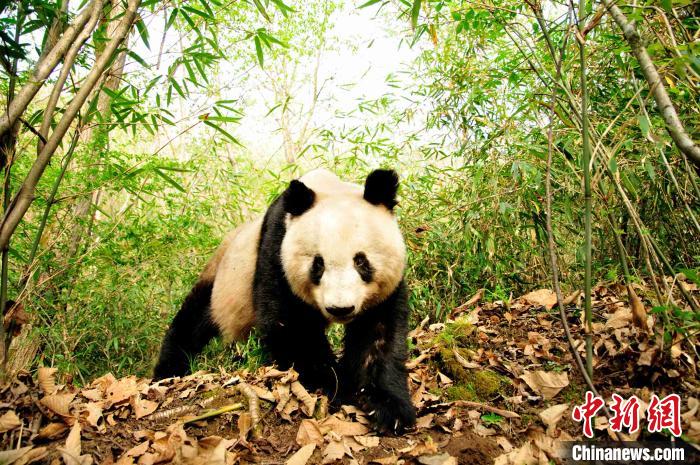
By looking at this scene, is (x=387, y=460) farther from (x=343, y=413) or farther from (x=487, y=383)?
(x=487, y=383)

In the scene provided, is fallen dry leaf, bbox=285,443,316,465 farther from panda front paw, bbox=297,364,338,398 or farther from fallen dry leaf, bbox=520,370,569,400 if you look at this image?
fallen dry leaf, bbox=520,370,569,400

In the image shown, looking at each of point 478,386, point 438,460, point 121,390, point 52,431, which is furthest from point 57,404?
point 478,386

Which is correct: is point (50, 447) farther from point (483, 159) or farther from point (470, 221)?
point (483, 159)

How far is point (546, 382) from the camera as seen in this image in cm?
286

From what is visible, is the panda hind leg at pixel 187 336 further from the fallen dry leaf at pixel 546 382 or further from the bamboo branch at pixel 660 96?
the bamboo branch at pixel 660 96

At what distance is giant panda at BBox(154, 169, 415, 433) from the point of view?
293 cm

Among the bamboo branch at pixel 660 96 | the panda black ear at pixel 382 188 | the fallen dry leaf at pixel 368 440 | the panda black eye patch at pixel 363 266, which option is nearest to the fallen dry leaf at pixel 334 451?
the fallen dry leaf at pixel 368 440

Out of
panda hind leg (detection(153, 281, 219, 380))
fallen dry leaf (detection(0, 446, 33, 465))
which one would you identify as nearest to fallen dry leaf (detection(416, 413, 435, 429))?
fallen dry leaf (detection(0, 446, 33, 465))

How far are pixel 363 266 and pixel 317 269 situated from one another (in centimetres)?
28

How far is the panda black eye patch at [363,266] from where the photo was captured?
2.99 m

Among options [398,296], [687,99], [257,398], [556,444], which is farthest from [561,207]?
[257,398]

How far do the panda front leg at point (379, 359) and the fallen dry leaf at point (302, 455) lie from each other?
0.52 metres

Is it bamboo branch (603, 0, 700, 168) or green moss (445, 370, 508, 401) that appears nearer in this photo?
bamboo branch (603, 0, 700, 168)

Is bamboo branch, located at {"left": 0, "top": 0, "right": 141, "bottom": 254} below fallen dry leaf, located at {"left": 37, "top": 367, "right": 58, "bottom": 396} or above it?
above
